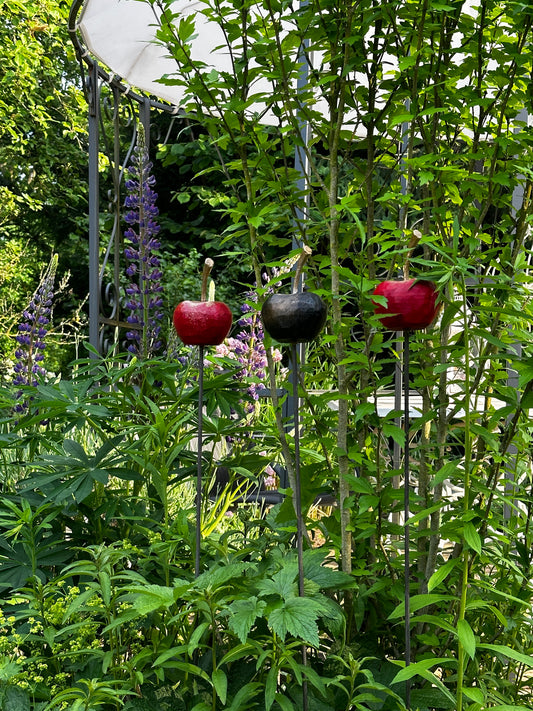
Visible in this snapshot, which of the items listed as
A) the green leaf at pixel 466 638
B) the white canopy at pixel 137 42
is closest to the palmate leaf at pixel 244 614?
the green leaf at pixel 466 638

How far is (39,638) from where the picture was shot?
121cm

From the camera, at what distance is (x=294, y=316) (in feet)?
3.46

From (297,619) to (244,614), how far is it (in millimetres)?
83

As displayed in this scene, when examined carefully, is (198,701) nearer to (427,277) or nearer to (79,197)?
(427,277)

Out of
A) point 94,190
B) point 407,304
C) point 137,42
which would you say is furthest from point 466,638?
point 94,190

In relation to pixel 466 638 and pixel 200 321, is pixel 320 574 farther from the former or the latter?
pixel 200 321

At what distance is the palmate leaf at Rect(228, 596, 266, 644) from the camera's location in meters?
0.94

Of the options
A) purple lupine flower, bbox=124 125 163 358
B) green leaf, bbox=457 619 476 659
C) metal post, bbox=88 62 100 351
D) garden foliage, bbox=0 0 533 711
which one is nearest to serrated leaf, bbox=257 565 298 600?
garden foliage, bbox=0 0 533 711

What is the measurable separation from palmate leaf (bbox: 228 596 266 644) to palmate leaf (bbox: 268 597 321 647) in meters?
0.02

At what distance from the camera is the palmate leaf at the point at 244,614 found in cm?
94

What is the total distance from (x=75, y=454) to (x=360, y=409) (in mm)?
695

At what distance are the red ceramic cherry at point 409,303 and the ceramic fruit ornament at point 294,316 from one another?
0.11m

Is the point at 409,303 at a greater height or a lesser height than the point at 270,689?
greater

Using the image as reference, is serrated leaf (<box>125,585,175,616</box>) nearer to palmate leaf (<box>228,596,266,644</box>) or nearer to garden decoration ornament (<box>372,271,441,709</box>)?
palmate leaf (<box>228,596,266,644</box>)
